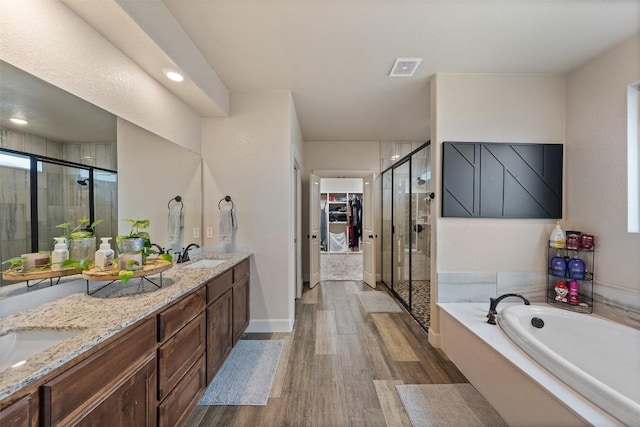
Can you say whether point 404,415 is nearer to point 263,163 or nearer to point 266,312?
point 266,312

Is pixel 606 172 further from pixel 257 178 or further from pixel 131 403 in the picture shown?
pixel 131 403

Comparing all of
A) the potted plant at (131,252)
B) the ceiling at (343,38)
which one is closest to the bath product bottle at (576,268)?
the ceiling at (343,38)

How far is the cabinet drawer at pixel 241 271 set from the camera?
7.35 feet

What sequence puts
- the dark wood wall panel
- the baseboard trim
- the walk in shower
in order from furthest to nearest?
the walk in shower, the baseboard trim, the dark wood wall panel

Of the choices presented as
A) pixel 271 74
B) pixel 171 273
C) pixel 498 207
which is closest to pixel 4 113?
pixel 171 273

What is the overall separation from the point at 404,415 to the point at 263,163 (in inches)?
95.5

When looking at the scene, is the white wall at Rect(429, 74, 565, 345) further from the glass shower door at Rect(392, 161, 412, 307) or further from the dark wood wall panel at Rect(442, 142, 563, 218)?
the glass shower door at Rect(392, 161, 412, 307)

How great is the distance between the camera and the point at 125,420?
0.99 metres

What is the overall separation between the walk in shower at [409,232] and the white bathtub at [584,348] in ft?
Answer: 3.49

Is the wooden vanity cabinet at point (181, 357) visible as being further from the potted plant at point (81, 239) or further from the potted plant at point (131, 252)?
the potted plant at point (81, 239)

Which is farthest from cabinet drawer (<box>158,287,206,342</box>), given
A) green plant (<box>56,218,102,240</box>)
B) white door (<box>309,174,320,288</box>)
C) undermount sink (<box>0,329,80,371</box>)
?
white door (<box>309,174,320,288</box>)

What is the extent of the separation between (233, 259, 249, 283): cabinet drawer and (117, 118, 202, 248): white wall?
22.9 inches

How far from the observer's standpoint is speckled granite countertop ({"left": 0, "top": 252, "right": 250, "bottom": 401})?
0.68 metres

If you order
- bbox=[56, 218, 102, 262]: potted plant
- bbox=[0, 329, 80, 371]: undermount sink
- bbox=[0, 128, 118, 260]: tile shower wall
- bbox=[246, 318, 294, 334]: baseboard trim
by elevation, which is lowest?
bbox=[246, 318, 294, 334]: baseboard trim
